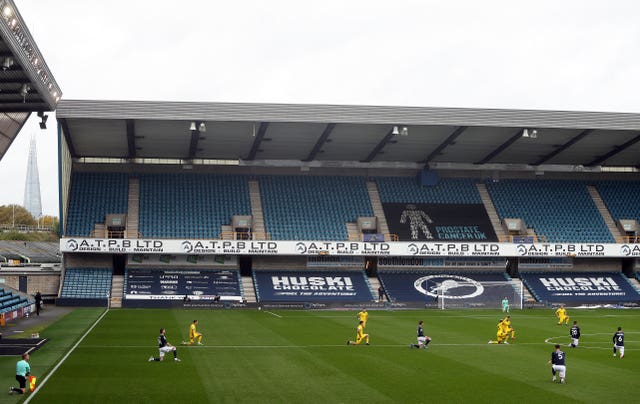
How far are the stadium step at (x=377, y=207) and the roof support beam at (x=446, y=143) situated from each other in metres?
5.50

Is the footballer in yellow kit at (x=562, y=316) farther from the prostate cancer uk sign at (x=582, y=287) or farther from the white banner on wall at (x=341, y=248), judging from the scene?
the white banner on wall at (x=341, y=248)

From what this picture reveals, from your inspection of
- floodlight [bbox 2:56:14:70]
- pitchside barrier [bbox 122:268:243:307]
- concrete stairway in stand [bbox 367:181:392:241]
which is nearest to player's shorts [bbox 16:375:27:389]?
floodlight [bbox 2:56:14:70]

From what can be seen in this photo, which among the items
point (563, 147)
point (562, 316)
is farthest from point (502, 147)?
point (562, 316)

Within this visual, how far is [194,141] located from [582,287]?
35.6 metres

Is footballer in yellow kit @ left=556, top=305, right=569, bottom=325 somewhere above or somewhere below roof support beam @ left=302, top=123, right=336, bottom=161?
below

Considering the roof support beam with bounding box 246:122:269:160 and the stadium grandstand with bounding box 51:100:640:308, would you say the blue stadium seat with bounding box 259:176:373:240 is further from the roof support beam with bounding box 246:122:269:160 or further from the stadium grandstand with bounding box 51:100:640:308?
the roof support beam with bounding box 246:122:269:160

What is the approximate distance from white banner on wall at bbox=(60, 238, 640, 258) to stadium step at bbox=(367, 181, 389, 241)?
3.79 meters

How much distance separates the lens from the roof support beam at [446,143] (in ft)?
194

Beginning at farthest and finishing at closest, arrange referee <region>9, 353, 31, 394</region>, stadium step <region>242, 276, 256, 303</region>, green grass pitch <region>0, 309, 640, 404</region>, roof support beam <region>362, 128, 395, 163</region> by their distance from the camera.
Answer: roof support beam <region>362, 128, 395, 163</region>, stadium step <region>242, 276, 256, 303</region>, green grass pitch <region>0, 309, 640, 404</region>, referee <region>9, 353, 31, 394</region>

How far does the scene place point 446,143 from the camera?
63.0m

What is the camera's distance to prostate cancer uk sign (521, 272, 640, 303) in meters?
61.8

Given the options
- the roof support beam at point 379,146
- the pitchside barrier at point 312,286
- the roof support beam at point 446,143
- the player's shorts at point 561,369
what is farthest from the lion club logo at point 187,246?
the player's shorts at point 561,369

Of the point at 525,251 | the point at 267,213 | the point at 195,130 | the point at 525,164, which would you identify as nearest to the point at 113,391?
the point at 195,130

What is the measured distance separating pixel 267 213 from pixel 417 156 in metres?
14.9
